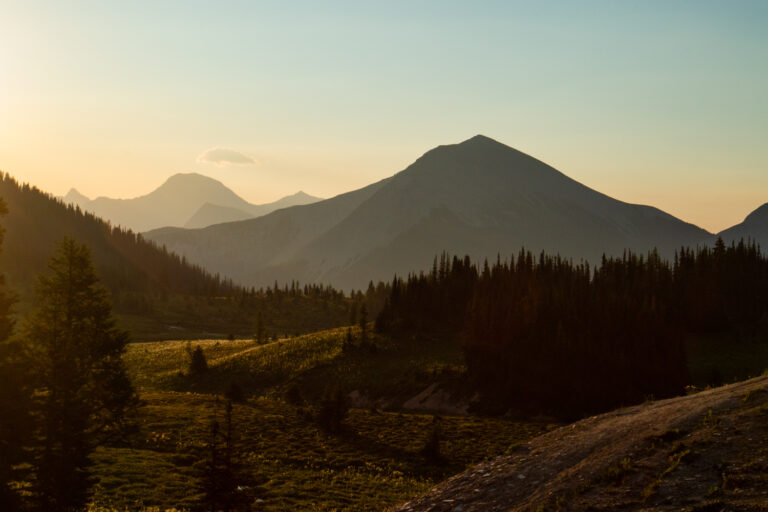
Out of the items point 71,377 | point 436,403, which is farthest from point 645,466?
point 436,403

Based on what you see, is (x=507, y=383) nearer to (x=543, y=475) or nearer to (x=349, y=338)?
(x=349, y=338)

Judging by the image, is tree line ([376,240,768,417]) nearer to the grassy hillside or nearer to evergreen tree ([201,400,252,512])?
the grassy hillside

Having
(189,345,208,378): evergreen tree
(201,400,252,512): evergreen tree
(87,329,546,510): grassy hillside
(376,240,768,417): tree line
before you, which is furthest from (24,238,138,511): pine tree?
(189,345,208,378): evergreen tree

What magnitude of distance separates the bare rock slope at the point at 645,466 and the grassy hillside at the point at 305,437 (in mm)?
8620

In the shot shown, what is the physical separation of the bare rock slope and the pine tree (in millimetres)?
13324

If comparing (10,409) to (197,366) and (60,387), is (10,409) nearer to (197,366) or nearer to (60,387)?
(60,387)

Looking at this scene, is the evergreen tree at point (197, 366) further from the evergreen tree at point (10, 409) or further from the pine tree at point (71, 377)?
the evergreen tree at point (10, 409)

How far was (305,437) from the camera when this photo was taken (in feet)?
154

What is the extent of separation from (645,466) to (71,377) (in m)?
22.0

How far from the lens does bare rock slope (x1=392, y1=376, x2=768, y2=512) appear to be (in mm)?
14469

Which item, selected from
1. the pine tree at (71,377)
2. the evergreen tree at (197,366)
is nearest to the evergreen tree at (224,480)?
the pine tree at (71,377)

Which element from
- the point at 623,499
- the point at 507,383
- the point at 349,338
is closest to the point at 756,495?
the point at 623,499

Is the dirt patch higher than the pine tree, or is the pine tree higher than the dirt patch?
the pine tree

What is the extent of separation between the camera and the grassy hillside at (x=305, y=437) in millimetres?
29938
